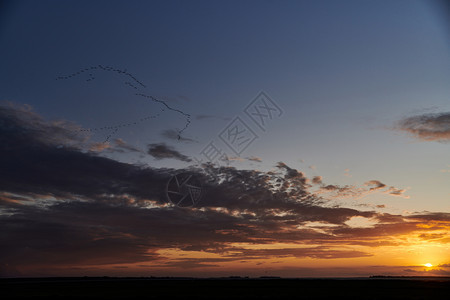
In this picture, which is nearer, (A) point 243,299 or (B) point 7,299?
(A) point 243,299

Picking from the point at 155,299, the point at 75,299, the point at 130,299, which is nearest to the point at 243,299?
the point at 155,299

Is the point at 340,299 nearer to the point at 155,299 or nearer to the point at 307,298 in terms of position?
the point at 307,298

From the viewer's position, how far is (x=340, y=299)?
65688mm

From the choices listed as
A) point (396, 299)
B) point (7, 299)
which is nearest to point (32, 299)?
point (7, 299)

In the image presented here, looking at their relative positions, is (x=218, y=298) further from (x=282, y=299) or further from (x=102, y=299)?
(x=102, y=299)

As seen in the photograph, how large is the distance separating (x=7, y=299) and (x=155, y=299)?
30.9 metres

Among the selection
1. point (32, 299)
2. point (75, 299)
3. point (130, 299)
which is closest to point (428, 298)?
point (130, 299)

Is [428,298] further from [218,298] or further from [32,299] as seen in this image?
[32,299]

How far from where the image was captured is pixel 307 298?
6775 centimetres

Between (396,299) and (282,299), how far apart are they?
20796mm

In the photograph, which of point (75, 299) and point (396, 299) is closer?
point (396, 299)

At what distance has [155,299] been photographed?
68.4 meters

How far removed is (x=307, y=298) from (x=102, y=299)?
3920 cm

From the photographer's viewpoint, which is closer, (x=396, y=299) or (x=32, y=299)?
(x=396, y=299)
